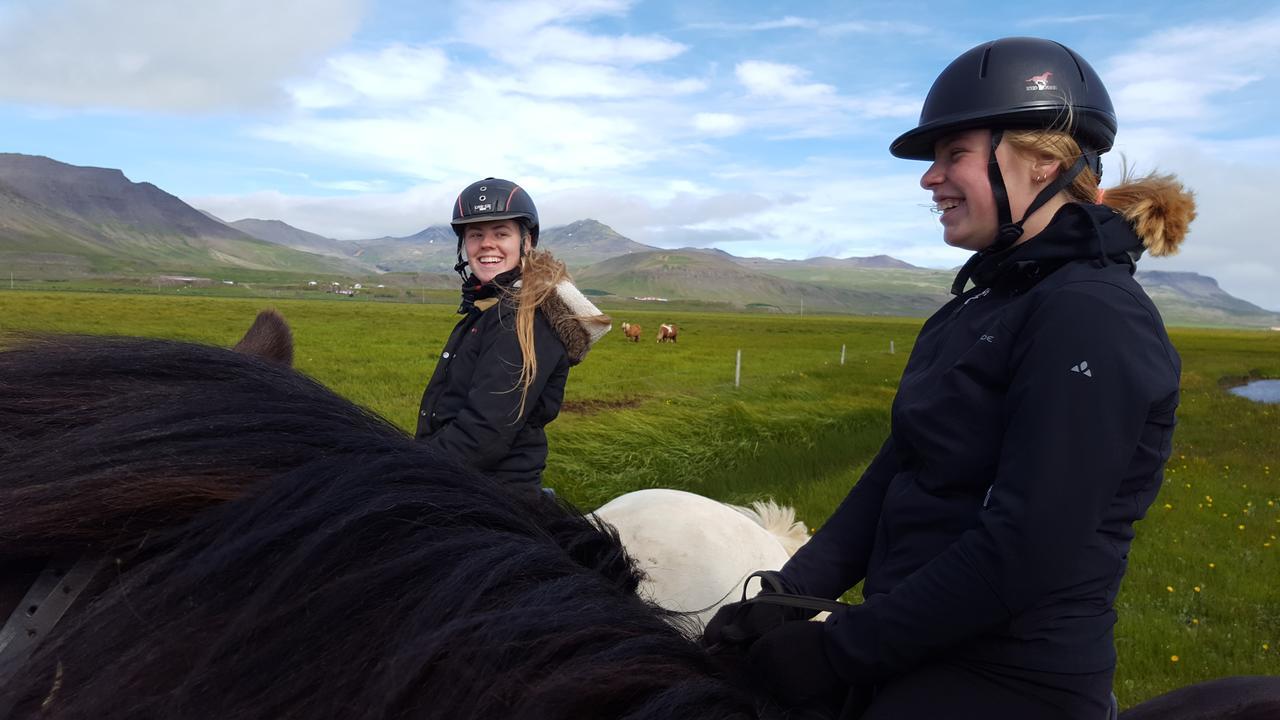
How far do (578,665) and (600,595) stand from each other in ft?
0.57

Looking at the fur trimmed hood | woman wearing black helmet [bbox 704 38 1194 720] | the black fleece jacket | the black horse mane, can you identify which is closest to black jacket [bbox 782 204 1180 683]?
woman wearing black helmet [bbox 704 38 1194 720]

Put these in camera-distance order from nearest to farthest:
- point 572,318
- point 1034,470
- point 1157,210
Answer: point 1034,470, point 1157,210, point 572,318

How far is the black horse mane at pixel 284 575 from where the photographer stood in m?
1.07

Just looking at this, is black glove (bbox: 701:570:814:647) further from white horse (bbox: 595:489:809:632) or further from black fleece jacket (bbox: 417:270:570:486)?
black fleece jacket (bbox: 417:270:570:486)

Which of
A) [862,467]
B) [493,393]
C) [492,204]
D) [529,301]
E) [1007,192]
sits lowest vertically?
[862,467]

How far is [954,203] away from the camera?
1864 millimetres

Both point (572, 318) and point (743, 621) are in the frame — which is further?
point (572, 318)

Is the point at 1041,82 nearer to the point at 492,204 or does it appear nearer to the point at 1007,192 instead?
the point at 1007,192

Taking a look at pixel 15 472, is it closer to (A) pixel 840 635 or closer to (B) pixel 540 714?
(B) pixel 540 714

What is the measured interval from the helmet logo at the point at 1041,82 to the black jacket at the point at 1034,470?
31 cm

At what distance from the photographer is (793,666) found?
4.86 feet

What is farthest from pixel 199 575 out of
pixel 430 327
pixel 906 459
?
pixel 430 327

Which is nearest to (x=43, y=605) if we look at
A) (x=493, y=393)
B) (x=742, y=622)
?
(x=742, y=622)

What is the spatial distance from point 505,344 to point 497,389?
0.21 metres
